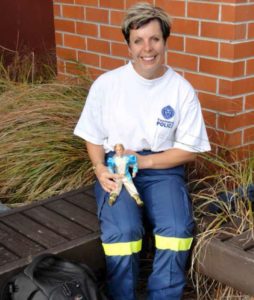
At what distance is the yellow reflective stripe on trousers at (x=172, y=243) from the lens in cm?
313

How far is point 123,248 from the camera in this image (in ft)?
10.2

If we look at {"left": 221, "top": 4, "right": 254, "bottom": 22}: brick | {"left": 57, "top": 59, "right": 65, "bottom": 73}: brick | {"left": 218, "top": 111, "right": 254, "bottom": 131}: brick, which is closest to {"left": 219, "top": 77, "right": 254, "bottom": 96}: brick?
{"left": 218, "top": 111, "right": 254, "bottom": 131}: brick

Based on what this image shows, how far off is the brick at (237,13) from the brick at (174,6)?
0.37 metres

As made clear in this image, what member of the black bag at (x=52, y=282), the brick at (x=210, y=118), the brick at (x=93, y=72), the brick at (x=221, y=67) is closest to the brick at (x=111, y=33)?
the brick at (x=93, y=72)

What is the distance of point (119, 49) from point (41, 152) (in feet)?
3.72

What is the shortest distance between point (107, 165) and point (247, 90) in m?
1.23

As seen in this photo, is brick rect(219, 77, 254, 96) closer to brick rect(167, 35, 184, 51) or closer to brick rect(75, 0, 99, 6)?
brick rect(167, 35, 184, 51)

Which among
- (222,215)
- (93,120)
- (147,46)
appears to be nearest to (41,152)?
(93,120)

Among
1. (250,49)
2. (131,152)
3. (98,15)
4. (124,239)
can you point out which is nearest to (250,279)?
(124,239)

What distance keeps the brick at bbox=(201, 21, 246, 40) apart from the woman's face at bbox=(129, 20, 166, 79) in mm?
756

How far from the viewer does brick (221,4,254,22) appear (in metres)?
3.84

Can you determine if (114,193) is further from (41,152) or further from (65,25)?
(65,25)

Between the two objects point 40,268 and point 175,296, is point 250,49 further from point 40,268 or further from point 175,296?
point 40,268

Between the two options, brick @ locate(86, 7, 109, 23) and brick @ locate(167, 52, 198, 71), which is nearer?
brick @ locate(167, 52, 198, 71)
